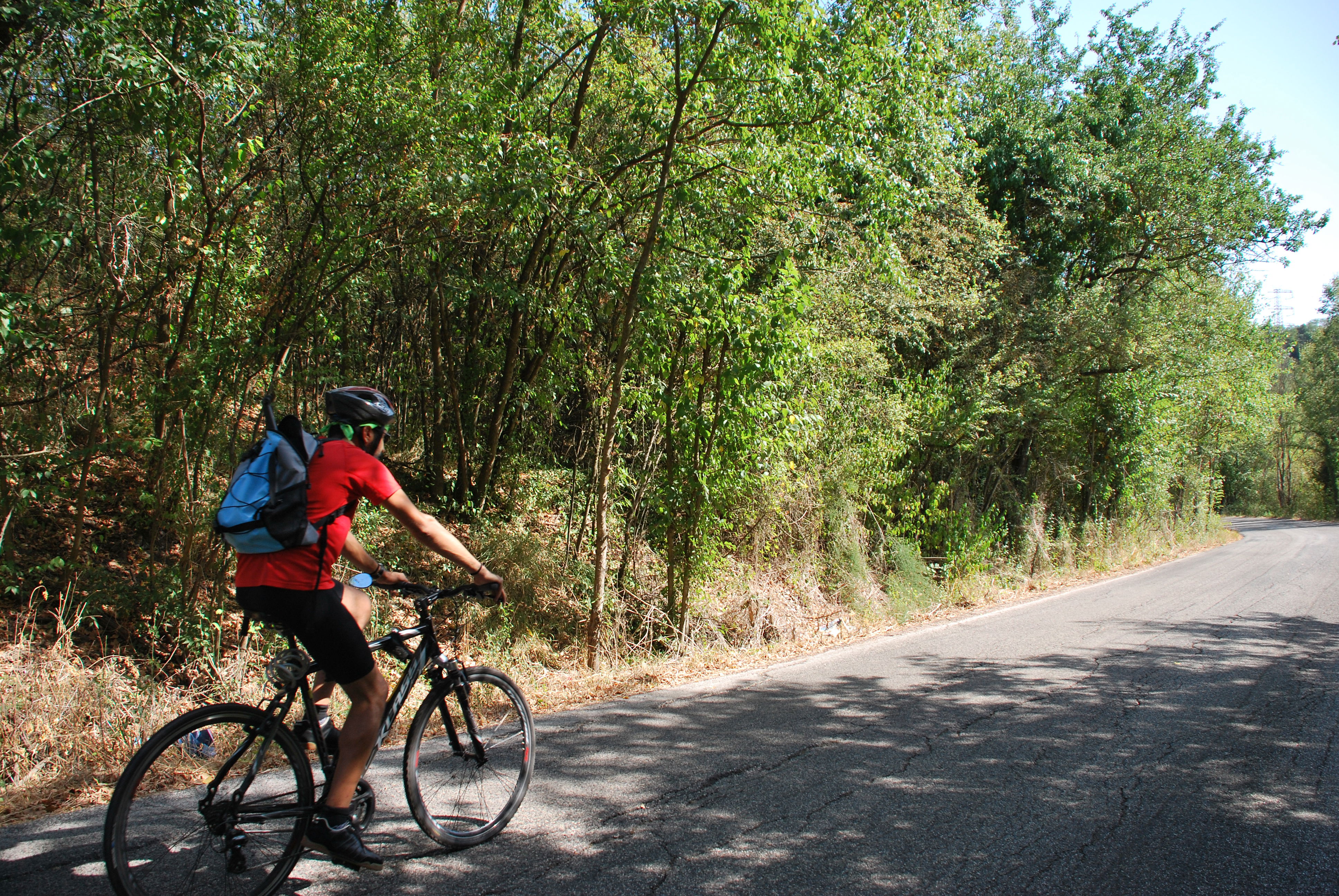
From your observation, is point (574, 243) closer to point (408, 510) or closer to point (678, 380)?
point (678, 380)

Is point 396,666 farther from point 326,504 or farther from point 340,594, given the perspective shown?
point 326,504

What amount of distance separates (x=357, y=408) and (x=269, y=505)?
1.82 ft

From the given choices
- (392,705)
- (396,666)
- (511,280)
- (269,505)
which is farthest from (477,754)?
(511,280)

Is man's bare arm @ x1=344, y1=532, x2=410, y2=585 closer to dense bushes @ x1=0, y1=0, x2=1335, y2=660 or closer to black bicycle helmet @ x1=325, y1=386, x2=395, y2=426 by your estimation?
black bicycle helmet @ x1=325, y1=386, x2=395, y2=426

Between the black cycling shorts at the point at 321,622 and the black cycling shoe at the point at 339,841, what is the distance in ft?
1.70

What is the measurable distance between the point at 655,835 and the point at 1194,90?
20158 mm

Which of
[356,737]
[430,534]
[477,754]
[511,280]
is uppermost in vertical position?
[511,280]

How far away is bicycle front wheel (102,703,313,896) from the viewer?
294 centimetres

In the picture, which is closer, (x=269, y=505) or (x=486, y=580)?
(x=269, y=505)

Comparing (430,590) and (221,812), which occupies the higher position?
(430,590)

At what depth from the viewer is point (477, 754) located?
149 inches

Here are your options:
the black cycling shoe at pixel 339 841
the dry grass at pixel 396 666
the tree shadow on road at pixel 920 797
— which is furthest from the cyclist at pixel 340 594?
the dry grass at pixel 396 666

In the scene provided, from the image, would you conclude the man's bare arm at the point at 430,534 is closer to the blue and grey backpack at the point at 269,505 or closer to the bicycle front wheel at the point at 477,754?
the blue and grey backpack at the point at 269,505

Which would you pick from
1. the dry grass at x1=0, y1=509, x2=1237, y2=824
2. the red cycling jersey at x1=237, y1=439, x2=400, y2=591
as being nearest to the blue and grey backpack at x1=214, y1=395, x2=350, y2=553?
the red cycling jersey at x1=237, y1=439, x2=400, y2=591
